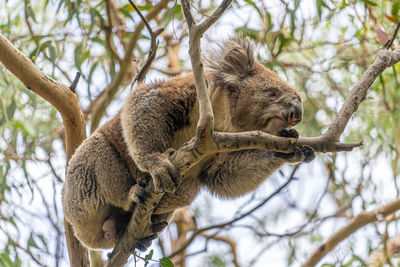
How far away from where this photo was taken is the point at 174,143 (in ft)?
8.86

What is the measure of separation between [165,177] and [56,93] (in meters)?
0.99

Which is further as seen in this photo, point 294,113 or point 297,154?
point 294,113

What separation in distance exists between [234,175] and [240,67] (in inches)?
26.0

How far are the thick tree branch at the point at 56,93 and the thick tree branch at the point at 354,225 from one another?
1.85 meters

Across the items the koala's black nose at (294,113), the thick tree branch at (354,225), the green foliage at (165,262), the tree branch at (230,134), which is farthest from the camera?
the thick tree branch at (354,225)

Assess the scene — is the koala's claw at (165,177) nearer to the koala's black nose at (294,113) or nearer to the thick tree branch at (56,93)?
the koala's black nose at (294,113)

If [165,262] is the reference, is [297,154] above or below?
above

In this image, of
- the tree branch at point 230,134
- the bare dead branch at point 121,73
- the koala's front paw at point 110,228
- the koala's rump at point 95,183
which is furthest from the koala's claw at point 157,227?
the bare dead branch at point 121,73

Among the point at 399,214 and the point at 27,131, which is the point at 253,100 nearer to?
the point at 27,131

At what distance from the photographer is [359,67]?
501cm

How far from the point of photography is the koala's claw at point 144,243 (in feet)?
8.93

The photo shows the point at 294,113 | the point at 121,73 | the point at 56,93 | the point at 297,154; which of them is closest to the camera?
the point at 297,154

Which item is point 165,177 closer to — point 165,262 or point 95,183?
point 165,262

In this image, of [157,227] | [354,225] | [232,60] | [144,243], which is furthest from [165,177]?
[354,225]
